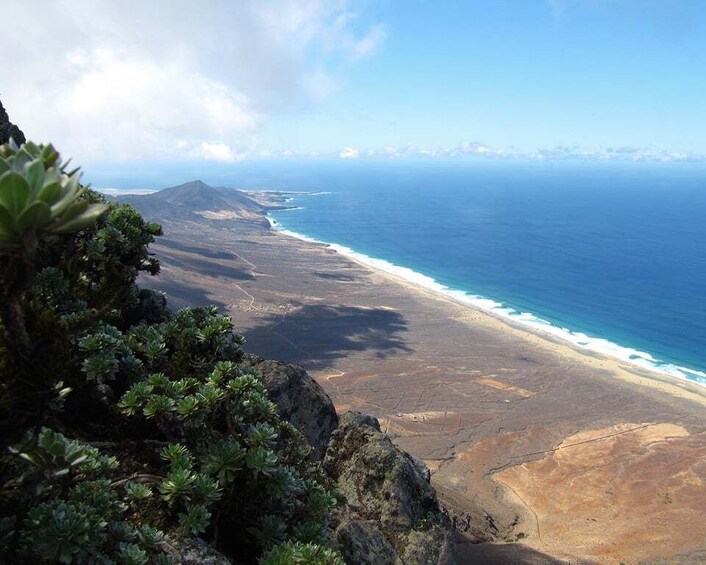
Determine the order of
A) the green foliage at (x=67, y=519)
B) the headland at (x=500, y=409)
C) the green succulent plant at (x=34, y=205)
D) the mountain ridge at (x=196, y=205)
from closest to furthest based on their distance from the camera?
the green succulent plant at (x=34, y=205), the green foliage at (x=67, y=519), the headland at (x=500, y=409), the mountain ridge at (x=196, y=205)

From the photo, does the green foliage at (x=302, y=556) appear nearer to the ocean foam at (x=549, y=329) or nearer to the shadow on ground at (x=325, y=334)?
the shadow on ground at (x=325, y=334)

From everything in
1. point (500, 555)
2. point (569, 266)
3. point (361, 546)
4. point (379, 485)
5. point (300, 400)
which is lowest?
point (569, 266)

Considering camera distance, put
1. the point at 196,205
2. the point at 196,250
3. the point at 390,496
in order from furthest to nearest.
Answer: the point at 196,205
the point at 196,250
the point at 390,496

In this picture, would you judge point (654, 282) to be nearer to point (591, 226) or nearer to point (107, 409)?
point (591, 226)

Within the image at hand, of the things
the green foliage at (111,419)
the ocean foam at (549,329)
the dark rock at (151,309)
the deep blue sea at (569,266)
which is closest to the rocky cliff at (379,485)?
the dark rock at (151,309)

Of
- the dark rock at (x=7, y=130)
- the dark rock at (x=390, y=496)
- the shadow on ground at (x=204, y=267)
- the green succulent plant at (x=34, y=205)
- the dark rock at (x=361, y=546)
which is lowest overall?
the shadow on ground at (x=204, y=267)

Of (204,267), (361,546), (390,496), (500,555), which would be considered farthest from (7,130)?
(204,267)

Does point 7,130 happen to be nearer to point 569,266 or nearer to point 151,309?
point 151,309
